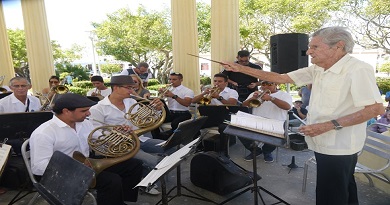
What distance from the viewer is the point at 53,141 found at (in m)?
2.60

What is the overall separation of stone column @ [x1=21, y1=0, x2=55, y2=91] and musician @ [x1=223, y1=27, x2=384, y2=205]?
A: 30.0 ft

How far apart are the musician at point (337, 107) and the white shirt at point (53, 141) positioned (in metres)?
2.22

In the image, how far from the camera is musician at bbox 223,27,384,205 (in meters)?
1.92

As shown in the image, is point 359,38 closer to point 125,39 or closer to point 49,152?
point 125,39

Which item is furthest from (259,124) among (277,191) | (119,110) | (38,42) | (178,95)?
(38,42)

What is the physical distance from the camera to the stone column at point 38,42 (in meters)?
8.77

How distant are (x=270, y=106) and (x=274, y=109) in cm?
9

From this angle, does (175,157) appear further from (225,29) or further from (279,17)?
(279,17)

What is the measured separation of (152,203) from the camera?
3525mm

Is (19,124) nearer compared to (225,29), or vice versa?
(19,124)

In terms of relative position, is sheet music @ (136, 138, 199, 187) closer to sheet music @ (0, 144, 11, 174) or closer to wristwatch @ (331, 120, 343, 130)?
wristwatch @ (331, 120, 343, 130)

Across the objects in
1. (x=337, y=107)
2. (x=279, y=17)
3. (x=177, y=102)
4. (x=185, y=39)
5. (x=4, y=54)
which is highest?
(x=279, y=17)

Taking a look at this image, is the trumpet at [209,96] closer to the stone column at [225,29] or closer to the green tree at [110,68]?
the stone column at [225,29]

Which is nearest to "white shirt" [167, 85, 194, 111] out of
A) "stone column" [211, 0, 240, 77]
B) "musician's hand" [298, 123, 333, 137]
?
"stone column" [211, 0, 240, 77]
